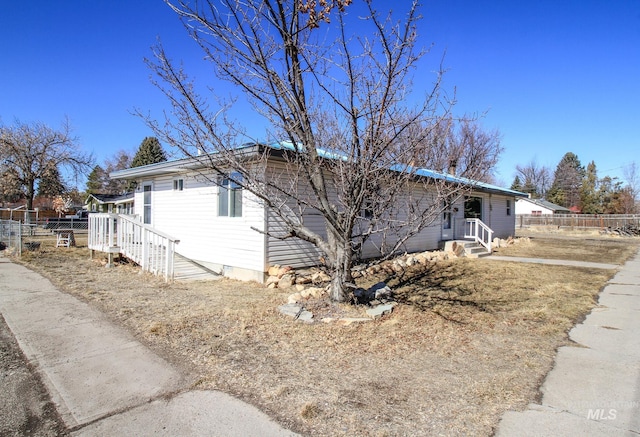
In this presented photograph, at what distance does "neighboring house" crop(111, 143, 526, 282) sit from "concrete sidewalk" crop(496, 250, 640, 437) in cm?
298

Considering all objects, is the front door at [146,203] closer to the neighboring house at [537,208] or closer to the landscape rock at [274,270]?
the landscape rock at [274,270]

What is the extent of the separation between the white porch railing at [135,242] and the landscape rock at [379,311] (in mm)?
4708

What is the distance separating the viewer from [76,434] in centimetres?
264

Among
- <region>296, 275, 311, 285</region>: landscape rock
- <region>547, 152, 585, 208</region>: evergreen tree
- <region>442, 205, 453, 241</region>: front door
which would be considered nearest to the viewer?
<region>296, 275, 311, 285</region>: landscape rock

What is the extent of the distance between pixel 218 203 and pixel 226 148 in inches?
183

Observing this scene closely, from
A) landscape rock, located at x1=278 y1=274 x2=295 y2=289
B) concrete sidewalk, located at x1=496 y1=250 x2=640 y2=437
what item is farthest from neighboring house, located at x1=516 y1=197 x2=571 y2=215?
concrete sidewalk, located at x1=496 y1=250 x2=640 y2=437

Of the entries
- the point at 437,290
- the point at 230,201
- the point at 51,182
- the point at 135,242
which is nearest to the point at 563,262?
the point at 437,290

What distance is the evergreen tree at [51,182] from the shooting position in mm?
26484

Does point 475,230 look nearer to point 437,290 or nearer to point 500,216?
point 500,216

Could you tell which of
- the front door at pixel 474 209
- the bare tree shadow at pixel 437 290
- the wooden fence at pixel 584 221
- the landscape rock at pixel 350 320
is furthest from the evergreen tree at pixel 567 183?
the landscape rock at pixel 350 320

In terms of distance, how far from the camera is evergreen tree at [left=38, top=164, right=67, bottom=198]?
26.5 m

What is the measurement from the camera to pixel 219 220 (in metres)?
9.80

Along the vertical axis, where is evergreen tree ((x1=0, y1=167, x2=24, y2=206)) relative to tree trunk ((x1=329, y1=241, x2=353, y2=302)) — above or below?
above

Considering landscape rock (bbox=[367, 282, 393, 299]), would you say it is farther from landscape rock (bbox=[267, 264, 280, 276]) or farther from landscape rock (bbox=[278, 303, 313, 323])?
landscape rock (bbox=[267, 264, 280, 276])
